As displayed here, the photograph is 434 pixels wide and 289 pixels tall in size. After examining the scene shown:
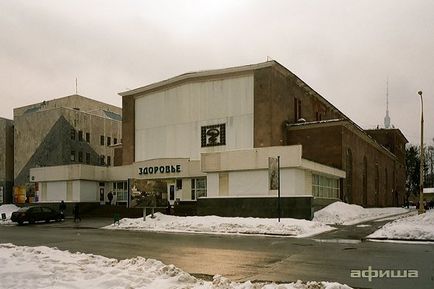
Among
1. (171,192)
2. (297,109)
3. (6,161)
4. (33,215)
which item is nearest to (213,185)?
(171,192)

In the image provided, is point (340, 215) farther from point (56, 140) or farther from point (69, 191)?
point (56, 140)

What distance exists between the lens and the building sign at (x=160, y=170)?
148ft

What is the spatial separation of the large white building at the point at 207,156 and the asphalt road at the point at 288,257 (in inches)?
519

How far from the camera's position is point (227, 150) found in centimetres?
4228

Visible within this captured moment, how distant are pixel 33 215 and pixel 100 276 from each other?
100 feet

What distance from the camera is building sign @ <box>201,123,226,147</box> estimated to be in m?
45.0

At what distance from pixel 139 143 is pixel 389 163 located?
39706mm

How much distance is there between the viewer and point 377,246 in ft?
59.9

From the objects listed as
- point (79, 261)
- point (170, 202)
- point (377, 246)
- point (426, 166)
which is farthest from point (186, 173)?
point (426, 166)

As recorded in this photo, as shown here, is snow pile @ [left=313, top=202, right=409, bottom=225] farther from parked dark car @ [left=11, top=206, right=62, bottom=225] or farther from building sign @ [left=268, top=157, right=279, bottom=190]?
parked dark car @ [left=11, top=206, right=62, bottom=225]

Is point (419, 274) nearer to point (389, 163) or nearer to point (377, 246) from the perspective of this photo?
point (377, 246)

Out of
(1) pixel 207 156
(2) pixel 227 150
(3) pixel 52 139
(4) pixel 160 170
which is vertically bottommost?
(4) pixel 160 170

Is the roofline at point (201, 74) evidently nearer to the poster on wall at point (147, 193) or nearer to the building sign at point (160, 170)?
the building sign at point (160, 170)
